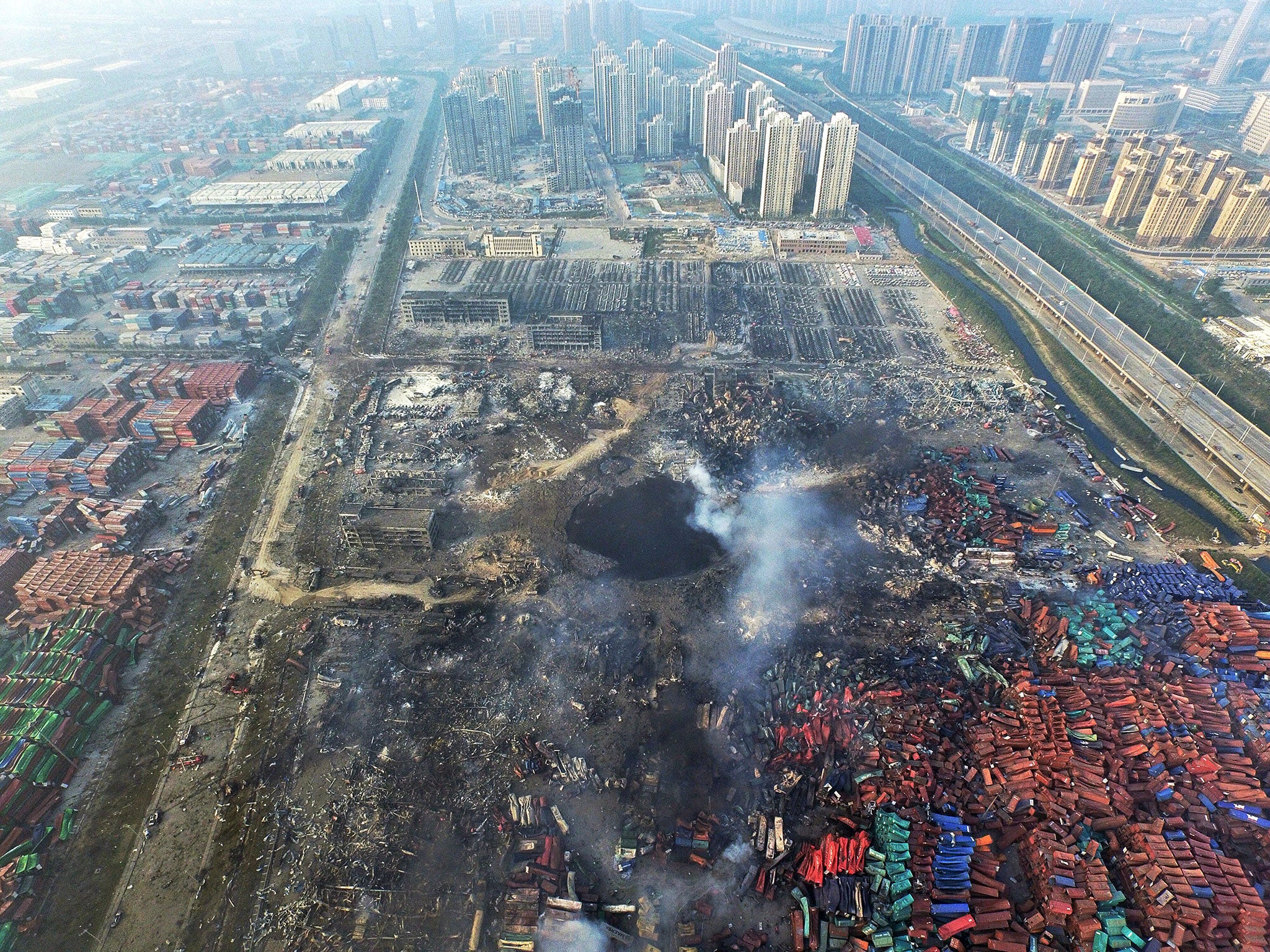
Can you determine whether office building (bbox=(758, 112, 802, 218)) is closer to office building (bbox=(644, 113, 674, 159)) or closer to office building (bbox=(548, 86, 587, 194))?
office building (bbox=(548, 86, 587, 194))

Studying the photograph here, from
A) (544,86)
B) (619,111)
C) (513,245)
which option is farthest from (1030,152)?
(544,86)

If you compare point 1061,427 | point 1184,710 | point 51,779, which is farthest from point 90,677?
point 1061,427

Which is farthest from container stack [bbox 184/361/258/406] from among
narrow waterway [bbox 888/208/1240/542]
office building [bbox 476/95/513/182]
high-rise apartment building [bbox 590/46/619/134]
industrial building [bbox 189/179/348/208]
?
high-rise apartment building [bbox 590/46/619/134]

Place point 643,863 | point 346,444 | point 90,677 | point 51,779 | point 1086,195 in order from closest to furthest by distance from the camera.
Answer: point 643,863, point 51,779, point 90,677, point 346,444, point 1086,195

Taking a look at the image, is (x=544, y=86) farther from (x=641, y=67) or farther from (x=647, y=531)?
(x=647, y=531)

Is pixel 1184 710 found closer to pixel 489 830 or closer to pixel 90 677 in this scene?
pixel 489 830

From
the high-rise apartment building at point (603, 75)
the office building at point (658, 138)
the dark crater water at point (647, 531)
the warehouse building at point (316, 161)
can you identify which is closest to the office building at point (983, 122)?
the office building at point (658, 138)
